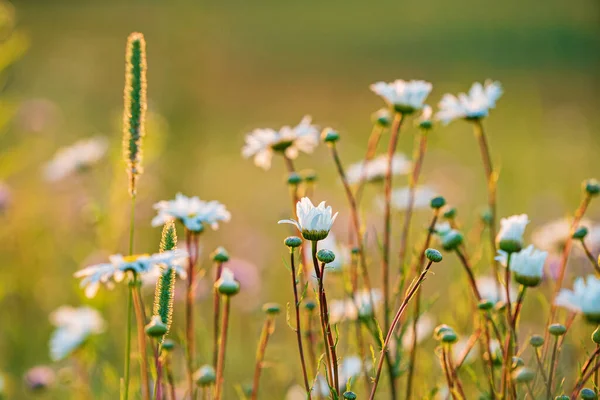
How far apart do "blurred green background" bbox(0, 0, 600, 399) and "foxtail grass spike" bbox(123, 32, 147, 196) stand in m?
0.54

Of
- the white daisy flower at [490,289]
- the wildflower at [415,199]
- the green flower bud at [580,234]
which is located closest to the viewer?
the green flower bud at [580,234]

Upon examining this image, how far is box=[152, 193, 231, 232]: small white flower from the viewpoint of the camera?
4.26 feet

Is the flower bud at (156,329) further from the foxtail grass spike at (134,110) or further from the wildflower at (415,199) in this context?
the wildflower at (415,199)

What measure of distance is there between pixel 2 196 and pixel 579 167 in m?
3.45

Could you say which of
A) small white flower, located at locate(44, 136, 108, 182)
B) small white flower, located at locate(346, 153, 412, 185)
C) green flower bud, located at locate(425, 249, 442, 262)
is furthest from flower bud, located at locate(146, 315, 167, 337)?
small white flower, located at locate(44, 136, 108, 182)

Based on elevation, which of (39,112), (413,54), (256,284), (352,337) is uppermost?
(413,54)

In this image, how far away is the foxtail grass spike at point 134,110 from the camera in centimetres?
122

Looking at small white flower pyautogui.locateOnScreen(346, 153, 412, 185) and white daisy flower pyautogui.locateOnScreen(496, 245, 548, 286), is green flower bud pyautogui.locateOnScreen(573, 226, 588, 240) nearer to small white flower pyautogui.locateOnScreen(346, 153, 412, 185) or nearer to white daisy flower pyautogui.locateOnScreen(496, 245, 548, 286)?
white daisy flower pyautogui.locateOnScreen(496, 245, 548, 286)

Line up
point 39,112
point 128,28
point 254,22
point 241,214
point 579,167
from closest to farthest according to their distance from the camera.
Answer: point 39,112
point 241,214
point 579,167
point 128,28
point 254,22

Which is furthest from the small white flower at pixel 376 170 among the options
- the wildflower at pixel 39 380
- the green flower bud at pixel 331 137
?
the wildflower at pixel 39 380

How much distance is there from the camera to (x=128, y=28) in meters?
10.3

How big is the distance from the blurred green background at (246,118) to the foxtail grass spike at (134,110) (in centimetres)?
54

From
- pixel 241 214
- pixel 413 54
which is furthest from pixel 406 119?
pixel 413 54

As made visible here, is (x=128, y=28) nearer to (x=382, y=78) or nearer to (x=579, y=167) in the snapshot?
(x=382, y=78)
